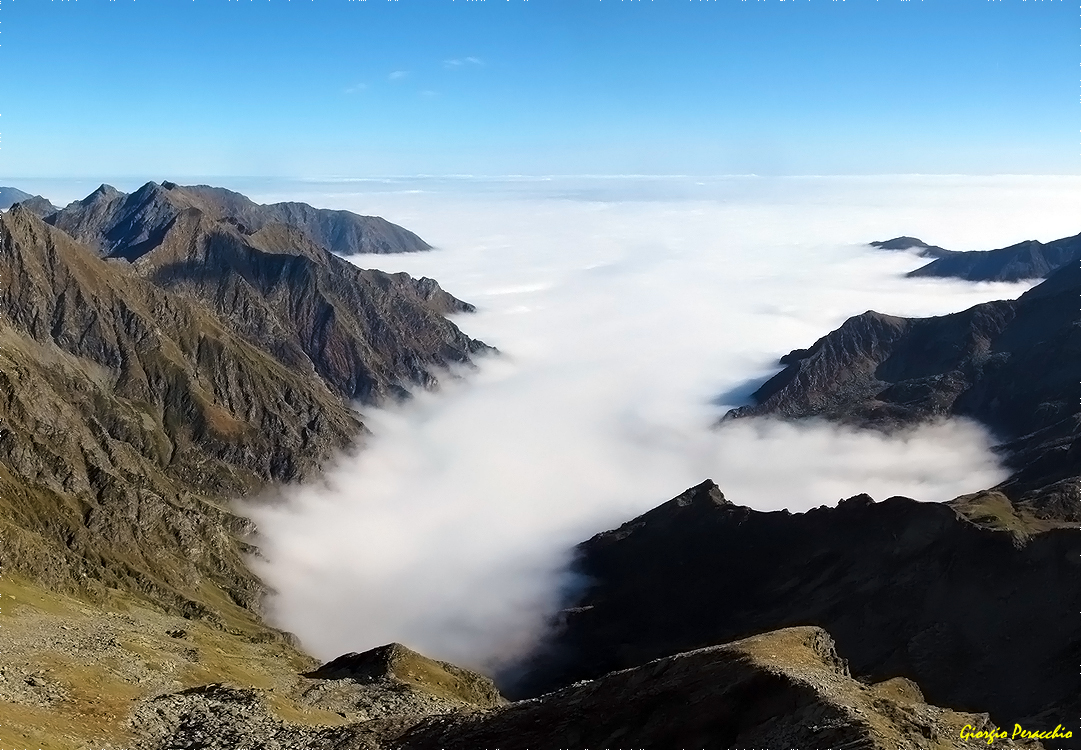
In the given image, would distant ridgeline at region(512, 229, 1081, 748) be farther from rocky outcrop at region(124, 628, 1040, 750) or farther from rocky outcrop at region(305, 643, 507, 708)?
rocky outcrop at region(124, 628, 1040, 750)

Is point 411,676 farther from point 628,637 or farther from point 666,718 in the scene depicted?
point 628,637

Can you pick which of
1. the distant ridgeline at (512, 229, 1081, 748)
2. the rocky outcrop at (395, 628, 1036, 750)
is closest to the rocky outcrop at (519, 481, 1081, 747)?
the distant ridgeline at (512, 229, 1081, 748)

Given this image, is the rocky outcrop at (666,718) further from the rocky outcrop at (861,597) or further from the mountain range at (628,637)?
the rocky outcrop at (861,597)

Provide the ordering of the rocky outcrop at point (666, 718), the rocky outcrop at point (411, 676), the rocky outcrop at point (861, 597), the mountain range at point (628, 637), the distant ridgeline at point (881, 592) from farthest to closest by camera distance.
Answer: the distant ridgeline at point (881, 592)
the rocky outcrop at point (861, 597)
the rocky outcrop at point (411, 676)
the mountain range at point (628, 637)
the rocky outcrop at point (666, 718)

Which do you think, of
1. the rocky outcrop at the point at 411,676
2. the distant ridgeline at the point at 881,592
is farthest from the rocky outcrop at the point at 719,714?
the distant ridgeline at the point at 881,592

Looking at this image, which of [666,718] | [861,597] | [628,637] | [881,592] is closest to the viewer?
[666,718]

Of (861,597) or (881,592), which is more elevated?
(881,592)

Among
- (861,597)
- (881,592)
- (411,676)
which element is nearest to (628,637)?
(861,597)

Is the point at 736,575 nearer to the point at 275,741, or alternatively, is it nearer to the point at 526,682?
the point at 526,682
